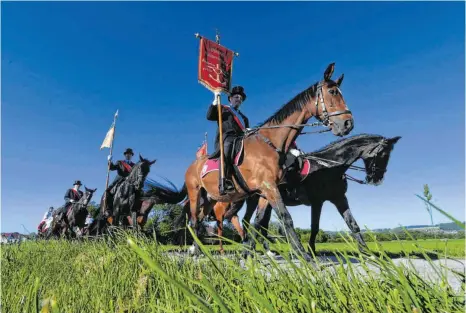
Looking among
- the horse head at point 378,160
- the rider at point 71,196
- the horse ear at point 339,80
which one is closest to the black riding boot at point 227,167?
the horse ear at point 339,80

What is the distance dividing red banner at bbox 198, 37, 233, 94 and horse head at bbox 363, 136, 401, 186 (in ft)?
11.9

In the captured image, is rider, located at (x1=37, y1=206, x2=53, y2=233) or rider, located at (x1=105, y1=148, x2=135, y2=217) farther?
rider, located at (x1=37, y1=206, x2=53, y2=233)

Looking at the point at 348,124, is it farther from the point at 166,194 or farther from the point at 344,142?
the point at 166,194

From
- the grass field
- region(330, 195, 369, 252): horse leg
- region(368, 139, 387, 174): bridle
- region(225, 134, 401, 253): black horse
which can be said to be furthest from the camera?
region(368, 139, 387, 174): bridle

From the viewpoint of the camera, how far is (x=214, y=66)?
775cm

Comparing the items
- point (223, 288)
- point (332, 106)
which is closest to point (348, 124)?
point (332, 106)

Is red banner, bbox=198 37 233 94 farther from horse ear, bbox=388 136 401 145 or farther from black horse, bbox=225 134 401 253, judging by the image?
horse ear, bbox=388 136 401 145

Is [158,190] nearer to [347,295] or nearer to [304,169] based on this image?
[304,169]

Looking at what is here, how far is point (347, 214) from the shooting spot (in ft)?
21.3

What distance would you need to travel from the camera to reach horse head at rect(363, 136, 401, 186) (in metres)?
6.91

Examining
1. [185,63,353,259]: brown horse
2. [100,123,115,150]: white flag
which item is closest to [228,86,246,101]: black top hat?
[185,63,353,259]: brown horse

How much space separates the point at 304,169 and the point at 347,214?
1.27 metres

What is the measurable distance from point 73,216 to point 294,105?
1404cm

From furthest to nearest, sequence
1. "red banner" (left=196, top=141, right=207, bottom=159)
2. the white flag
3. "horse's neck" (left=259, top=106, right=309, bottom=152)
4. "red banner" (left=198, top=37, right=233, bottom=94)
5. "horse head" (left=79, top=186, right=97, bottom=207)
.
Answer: "horse head" (left=79, top=186, right=97, bottom=207) → the white flag → "red banner" (left=196, top=141, right=207, bottom=159) → "red banner" (left=198, top=37, right=233, bottom=94) → "horse's neck" (left=259, top=106, right=309, bottom=152)
